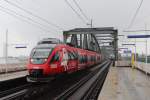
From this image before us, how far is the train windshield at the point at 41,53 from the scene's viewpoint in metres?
20.0

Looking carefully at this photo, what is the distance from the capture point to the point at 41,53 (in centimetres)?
2034

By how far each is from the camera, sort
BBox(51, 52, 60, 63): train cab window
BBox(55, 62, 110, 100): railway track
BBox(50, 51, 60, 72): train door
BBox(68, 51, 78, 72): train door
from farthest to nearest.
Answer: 1. BBox(68, 51, 78, 72): train door
2. BBox(51, 52, 60, 63): train cab window
3. BBox(50, 51, 60, 72): train door
4. BBox(55, 62, 110, 100): railway track

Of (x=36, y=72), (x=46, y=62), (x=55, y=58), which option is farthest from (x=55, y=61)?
Result: (x=36, y=72)

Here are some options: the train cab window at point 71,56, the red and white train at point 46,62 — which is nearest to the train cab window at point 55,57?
the red and white train at point 46,62

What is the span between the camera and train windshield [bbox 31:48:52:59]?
20.0 meters

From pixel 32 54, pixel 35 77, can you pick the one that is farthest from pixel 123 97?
pixel 32 54

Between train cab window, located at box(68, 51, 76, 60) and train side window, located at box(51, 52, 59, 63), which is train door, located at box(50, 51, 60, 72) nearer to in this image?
train side window, located at box(51, 52, 59, 63)

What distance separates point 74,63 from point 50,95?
31.6 feet

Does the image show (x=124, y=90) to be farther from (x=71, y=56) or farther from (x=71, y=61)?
(x=71, y=56)

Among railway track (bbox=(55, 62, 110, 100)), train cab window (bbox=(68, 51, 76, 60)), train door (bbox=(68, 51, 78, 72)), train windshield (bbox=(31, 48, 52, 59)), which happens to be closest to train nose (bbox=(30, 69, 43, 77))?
train windshield (bbox=(31, 48, 52, 59))

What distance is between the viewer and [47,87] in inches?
792

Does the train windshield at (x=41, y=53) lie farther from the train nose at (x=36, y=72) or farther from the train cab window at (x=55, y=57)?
the train nose at (x=36, y=72)

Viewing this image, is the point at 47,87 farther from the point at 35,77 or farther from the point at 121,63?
the point at 121,63

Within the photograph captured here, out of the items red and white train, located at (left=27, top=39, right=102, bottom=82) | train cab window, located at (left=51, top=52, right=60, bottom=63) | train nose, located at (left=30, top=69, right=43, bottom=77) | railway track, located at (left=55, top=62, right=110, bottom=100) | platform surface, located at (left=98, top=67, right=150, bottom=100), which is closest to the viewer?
platform surface, located at (left=98, top=67, right=150, bottom=100)
